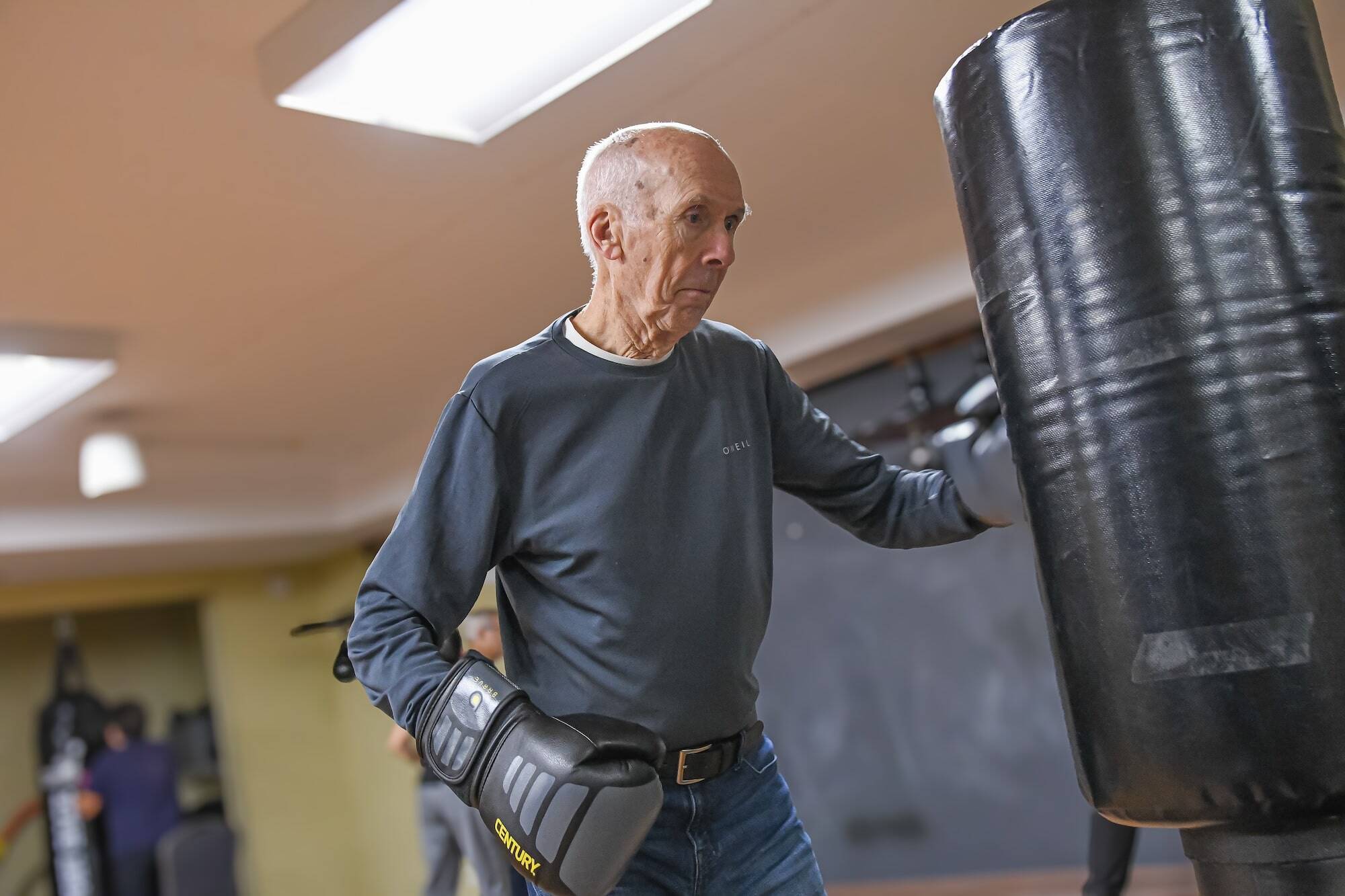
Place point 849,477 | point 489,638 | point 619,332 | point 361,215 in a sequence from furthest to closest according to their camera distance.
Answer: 1. point 489,638
2. point 361,215
3. point 849,477
4. point 619,332

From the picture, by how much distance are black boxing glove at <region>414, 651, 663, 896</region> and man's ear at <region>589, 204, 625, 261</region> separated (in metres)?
0.53

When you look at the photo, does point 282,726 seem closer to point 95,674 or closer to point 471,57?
point 95,674

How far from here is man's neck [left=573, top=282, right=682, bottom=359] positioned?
1557 millimetres

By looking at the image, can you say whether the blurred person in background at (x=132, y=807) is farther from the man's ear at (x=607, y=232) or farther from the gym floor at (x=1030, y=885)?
the man's ear at (x=607, y=232)

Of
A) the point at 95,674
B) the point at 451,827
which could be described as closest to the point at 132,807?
the point at 95,674

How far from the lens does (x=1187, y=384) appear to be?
1308 mm

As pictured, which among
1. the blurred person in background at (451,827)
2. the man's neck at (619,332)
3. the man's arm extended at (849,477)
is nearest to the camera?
the man's neck at (619,332)

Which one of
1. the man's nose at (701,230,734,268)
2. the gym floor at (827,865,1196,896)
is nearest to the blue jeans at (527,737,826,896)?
the man's nose at (701,230,734,268)

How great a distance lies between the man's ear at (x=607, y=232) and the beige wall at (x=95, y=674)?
815 centimetres

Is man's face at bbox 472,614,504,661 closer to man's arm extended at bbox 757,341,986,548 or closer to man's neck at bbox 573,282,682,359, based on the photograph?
man's arm extended at bbox 757,341,986,548

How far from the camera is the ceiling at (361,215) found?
267 centimetres

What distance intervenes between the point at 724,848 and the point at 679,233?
722 millimetres

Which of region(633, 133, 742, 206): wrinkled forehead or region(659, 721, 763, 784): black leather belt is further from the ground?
region(633, 133, 742, 206): wrinkled forehead

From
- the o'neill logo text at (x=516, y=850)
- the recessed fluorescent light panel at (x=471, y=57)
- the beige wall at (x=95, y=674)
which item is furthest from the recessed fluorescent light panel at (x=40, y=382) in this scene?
the beige wall at (x=95, y=674)
